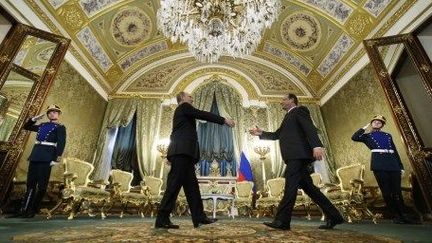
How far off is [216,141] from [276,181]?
2422 millimetres

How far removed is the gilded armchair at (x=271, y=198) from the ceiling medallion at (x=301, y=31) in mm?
3984

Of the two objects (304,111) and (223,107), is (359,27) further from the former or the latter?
(304,111)

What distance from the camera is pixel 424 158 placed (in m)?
4.03

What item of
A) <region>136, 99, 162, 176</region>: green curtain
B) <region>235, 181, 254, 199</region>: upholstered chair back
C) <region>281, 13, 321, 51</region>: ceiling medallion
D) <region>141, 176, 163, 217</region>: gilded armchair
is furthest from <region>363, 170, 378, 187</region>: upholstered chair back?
<region>136, 99, 162, 176</region>: green curtain

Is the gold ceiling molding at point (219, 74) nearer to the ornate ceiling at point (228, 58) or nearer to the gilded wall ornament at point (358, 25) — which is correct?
the ornate ceiling at point (228, 58)

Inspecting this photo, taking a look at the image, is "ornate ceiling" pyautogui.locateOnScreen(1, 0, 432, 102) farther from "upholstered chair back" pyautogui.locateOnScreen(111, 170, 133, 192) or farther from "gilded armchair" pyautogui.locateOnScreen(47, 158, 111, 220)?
"upholstered chair back" pyautogui.locateOnScreen(111, 170, 133, 192)

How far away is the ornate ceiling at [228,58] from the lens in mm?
6238

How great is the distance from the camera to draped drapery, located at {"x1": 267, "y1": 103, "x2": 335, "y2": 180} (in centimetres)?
792

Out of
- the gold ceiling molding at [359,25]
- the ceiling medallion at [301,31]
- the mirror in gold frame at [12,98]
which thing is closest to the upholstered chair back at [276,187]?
the gold ceiling molding at [359,25]

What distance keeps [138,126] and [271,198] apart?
445 cm

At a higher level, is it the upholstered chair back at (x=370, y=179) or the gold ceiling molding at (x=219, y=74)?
the gold ceiling molding at (x=219, y=74)

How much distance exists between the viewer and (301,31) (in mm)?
7828

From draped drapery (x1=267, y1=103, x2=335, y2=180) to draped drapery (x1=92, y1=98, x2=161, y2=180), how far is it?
345 centimetres

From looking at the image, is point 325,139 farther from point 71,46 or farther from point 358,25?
point 71,46
